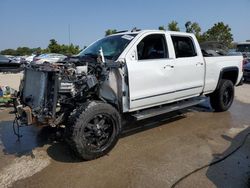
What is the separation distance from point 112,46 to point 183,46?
172 cm

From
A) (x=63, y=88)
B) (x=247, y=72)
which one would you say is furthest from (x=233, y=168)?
(x=247, y=72)

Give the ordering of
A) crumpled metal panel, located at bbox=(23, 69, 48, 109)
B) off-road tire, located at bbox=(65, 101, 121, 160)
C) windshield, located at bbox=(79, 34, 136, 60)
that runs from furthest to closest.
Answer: windshield, located at bbox=(79, 34, 136, 60) < crumpled metal panel, located at bbox=(23, 69, 48, 109) < off-road tire, located at bbox=(65, 101, 121, 160)

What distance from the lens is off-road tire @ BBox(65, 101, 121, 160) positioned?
3.96 metres

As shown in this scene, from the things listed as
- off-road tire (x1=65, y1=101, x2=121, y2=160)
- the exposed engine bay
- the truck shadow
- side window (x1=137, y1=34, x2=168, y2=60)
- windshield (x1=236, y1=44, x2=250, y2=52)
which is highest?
windshield (x1=236, y1=44, x2=250, y2=52)

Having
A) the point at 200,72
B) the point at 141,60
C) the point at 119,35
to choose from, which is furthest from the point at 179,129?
the point at 119,35

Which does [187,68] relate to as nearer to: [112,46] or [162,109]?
[162,109]

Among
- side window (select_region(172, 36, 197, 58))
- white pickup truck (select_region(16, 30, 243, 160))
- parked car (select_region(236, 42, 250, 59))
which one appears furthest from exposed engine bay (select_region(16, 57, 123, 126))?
parked car (select_region(236, 42, 250, 59))

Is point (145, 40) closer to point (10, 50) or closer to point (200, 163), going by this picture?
point (200, 163)

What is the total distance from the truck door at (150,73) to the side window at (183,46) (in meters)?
0.39

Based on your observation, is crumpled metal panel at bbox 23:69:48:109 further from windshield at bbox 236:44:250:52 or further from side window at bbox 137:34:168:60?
windshield at bbox 236:44:250:52

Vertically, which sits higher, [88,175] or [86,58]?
[86,58]

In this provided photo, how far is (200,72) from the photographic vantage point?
6.10 meters

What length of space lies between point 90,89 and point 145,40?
1628mm

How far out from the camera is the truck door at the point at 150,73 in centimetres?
470
